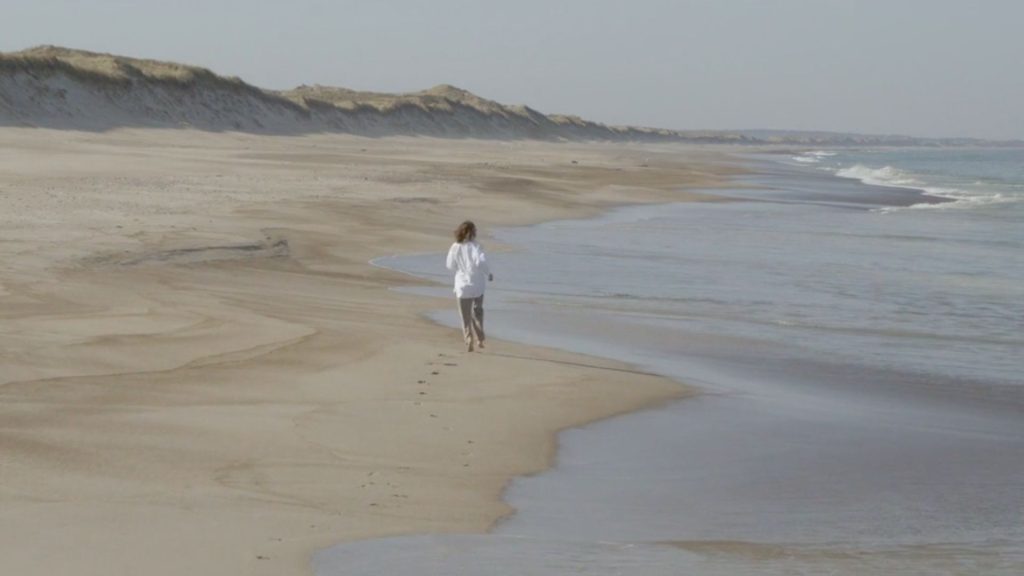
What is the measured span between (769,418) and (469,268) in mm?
3204

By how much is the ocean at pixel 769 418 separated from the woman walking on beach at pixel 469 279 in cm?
96

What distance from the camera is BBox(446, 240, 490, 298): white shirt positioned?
38.8 ft

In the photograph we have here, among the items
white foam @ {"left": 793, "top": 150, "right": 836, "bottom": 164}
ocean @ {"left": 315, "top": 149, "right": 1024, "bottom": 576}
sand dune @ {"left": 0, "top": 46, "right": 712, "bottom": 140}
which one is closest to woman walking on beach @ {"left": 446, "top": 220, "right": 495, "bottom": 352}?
ocean @ {"left": 315, "top": 149, "right": 1024, "bottom": 576}

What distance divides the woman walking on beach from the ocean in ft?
3.15

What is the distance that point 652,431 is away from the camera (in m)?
9.11

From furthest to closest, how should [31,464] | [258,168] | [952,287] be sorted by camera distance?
[258,168] < [952,287] < [31,464]

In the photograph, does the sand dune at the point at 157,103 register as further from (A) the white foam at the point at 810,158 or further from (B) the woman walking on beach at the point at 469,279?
(B) the woman walking on beach at the point at 469,279

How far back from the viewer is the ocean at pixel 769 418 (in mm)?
6441

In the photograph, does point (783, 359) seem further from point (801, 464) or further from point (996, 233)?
point (996, 233)

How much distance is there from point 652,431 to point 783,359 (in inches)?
Answer: 136

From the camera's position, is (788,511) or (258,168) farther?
(258,168)

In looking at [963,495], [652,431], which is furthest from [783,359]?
[963,495]

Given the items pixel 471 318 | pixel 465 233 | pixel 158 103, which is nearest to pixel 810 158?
pixel 158 103

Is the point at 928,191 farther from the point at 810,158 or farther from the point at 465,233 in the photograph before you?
the point at 810,158
